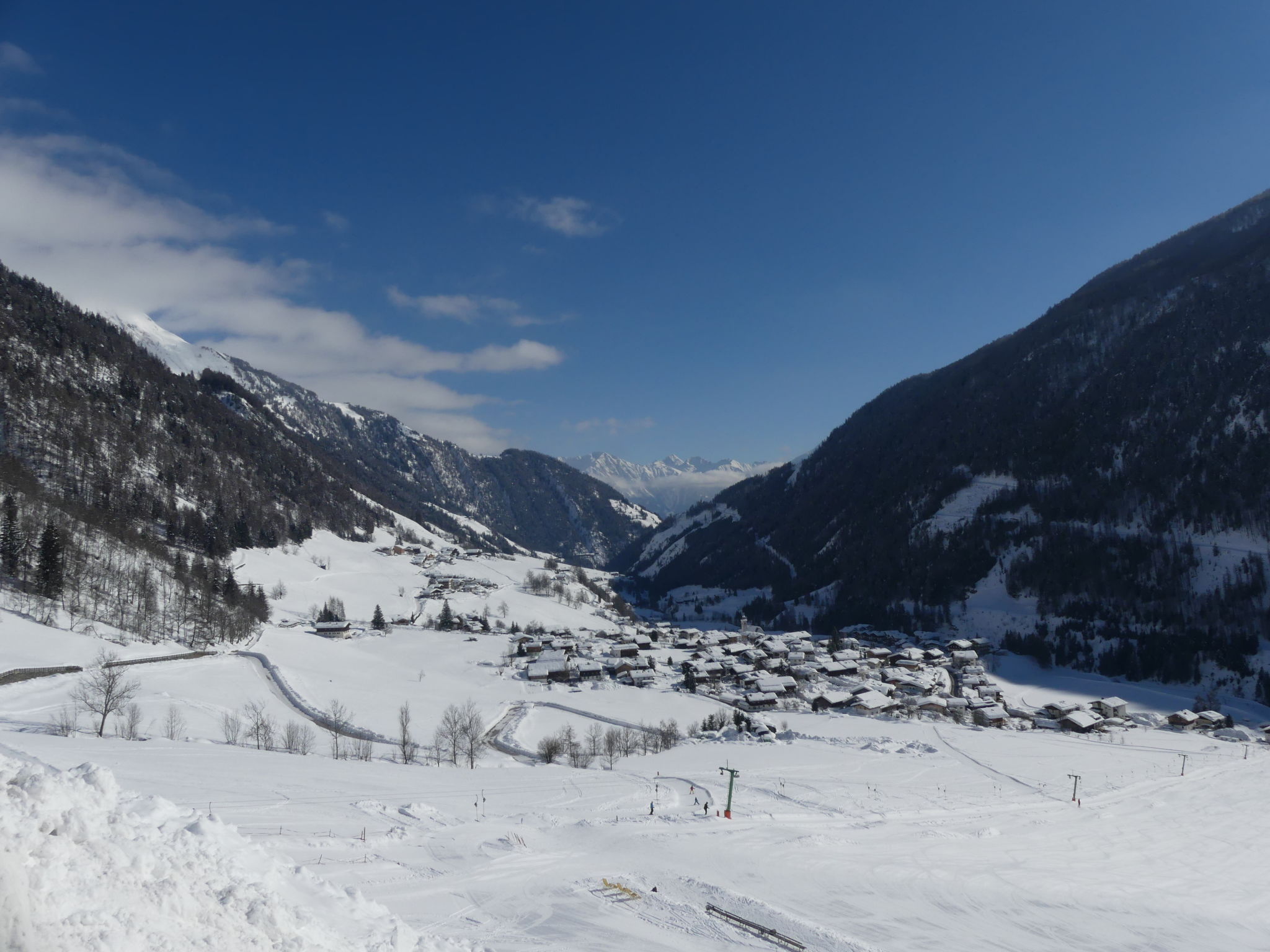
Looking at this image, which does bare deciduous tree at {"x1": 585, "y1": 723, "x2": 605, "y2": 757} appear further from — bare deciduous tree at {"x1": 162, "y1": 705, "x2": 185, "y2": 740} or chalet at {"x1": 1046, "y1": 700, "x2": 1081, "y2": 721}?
chalet at {"x1": 1046, "y1": 700, "x2": 1081, "y2": 721}

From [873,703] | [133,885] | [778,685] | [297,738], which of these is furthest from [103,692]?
[873,703]

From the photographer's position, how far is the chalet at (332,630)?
9038 centimetres

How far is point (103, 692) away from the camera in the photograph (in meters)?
42.2

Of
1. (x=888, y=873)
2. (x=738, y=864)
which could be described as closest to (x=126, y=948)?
(x=738, y=864)

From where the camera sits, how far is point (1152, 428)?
474 feet

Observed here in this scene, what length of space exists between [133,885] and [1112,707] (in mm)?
101487

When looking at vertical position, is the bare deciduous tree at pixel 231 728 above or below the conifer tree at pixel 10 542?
below

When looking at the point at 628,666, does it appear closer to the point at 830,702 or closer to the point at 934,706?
the point at 830,702

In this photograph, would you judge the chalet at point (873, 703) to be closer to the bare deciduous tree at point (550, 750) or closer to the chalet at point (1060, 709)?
the chalet at point (1060, 709)

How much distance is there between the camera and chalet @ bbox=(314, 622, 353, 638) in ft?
297

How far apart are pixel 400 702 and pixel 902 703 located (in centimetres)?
6073

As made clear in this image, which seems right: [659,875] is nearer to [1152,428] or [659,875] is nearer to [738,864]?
[738,864]

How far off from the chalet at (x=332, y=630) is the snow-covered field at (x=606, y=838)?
27.1 metres

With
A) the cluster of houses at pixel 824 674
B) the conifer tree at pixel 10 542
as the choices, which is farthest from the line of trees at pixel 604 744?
the conifer tree at pixel 10 542
